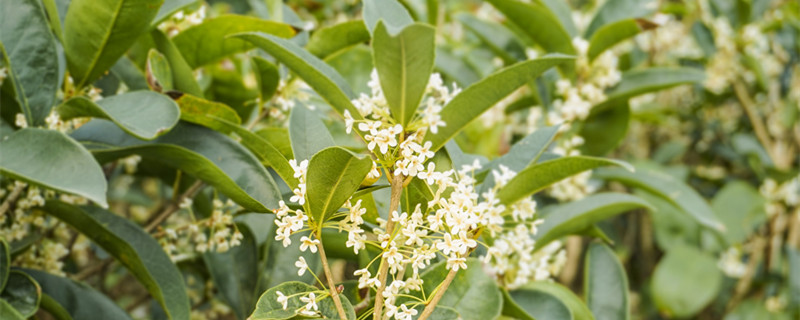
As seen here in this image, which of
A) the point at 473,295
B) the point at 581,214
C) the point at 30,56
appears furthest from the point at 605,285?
the point at 30,56

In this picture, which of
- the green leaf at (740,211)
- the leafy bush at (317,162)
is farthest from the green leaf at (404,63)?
the green leaf at (740,211)

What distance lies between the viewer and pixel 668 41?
248 cm

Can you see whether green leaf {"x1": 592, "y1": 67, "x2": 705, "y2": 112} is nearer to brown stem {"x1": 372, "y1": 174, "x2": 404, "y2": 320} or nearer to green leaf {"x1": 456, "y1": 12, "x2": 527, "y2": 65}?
green leaf {"x1": 456, "y1": 12, "x2": 527, "y2": 65}

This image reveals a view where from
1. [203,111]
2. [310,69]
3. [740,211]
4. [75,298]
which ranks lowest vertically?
[740,211]

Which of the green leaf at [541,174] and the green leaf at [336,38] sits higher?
the green leaf at [336,38]

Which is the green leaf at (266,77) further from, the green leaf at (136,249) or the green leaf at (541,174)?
the green leaf at (541,174)

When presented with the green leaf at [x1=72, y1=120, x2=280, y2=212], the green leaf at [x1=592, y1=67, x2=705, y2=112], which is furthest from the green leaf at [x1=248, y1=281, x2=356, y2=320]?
the green leaf at [x1=592, y1=67, x2=705, y2=112]

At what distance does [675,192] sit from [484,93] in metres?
0.89

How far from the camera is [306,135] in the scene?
78 cm

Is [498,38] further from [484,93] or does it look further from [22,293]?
[22,293]

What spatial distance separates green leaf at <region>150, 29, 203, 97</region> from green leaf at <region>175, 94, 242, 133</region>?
12 centimetres

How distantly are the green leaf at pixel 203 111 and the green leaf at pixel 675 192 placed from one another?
962mm

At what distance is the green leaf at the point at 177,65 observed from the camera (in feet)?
3.34

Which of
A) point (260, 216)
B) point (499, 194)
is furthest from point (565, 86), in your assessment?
point (260, 216)
